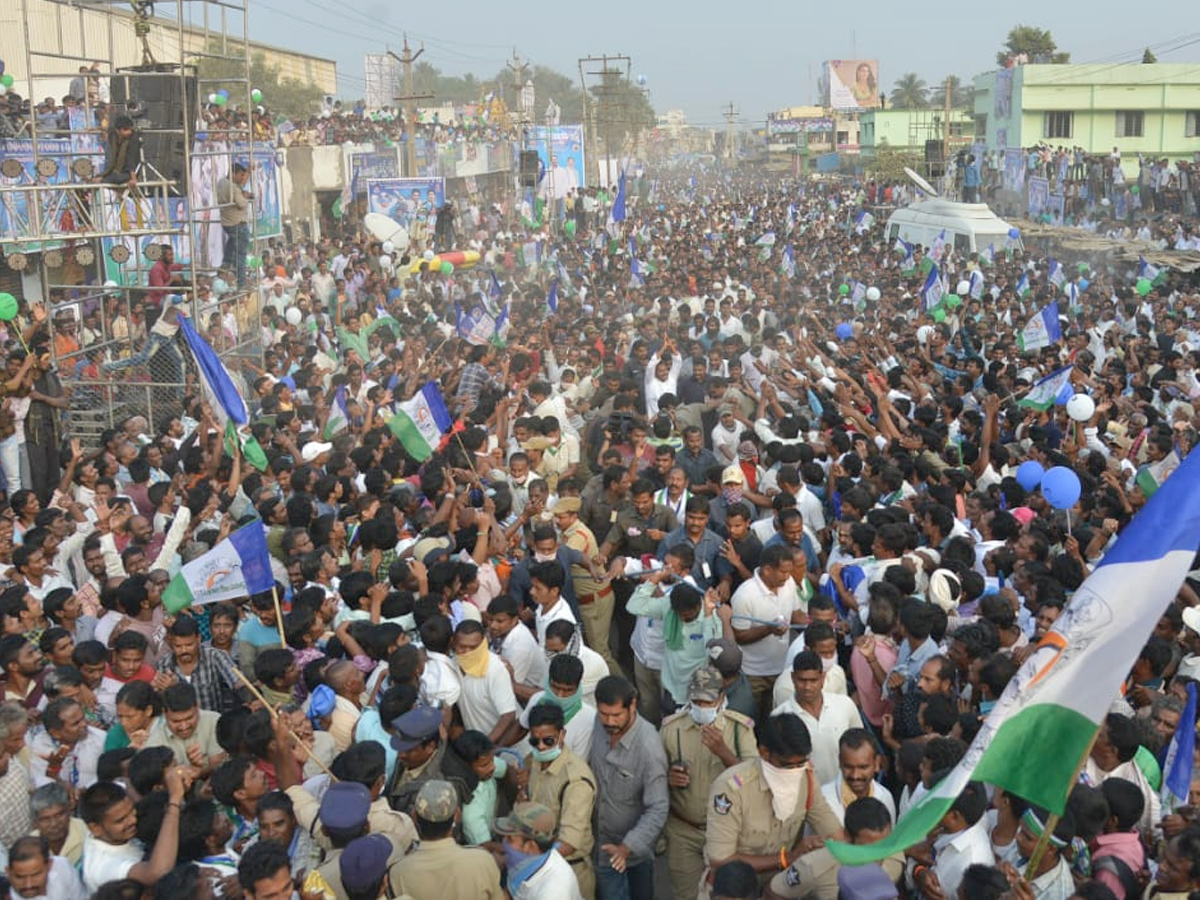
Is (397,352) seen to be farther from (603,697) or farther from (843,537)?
(603,697)

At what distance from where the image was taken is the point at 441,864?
154 inches

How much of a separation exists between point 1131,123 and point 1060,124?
259cm

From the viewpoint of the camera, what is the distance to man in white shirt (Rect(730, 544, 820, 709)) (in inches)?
232

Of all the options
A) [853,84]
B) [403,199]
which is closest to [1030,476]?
[403,199]

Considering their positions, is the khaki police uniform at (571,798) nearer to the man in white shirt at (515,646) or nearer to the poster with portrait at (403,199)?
the man in white shirt at (515,646)

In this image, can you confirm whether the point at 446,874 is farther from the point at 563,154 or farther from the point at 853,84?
the point at 853,84

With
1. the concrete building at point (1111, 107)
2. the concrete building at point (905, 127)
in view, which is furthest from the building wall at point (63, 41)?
the concrete building at point (905, 127)

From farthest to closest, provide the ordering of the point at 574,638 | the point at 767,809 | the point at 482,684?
the point at 574,638
the point at 482,684
the point at 767,809

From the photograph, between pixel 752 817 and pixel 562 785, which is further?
pixel 562 785

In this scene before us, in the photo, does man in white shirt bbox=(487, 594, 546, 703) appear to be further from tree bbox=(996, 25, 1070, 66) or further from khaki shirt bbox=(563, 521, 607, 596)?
tree bbox=(996, 25, 1070, 66)

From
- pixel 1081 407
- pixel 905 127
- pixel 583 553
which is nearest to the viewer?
pixel 583 553

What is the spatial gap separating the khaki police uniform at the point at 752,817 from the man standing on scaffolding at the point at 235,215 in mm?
Answer: 9154

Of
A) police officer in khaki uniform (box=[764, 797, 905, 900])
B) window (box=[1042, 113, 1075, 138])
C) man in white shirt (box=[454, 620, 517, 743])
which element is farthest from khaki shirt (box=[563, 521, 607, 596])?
window (box=[1042, 113, 1075, 138])

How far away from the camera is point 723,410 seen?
9.48m
